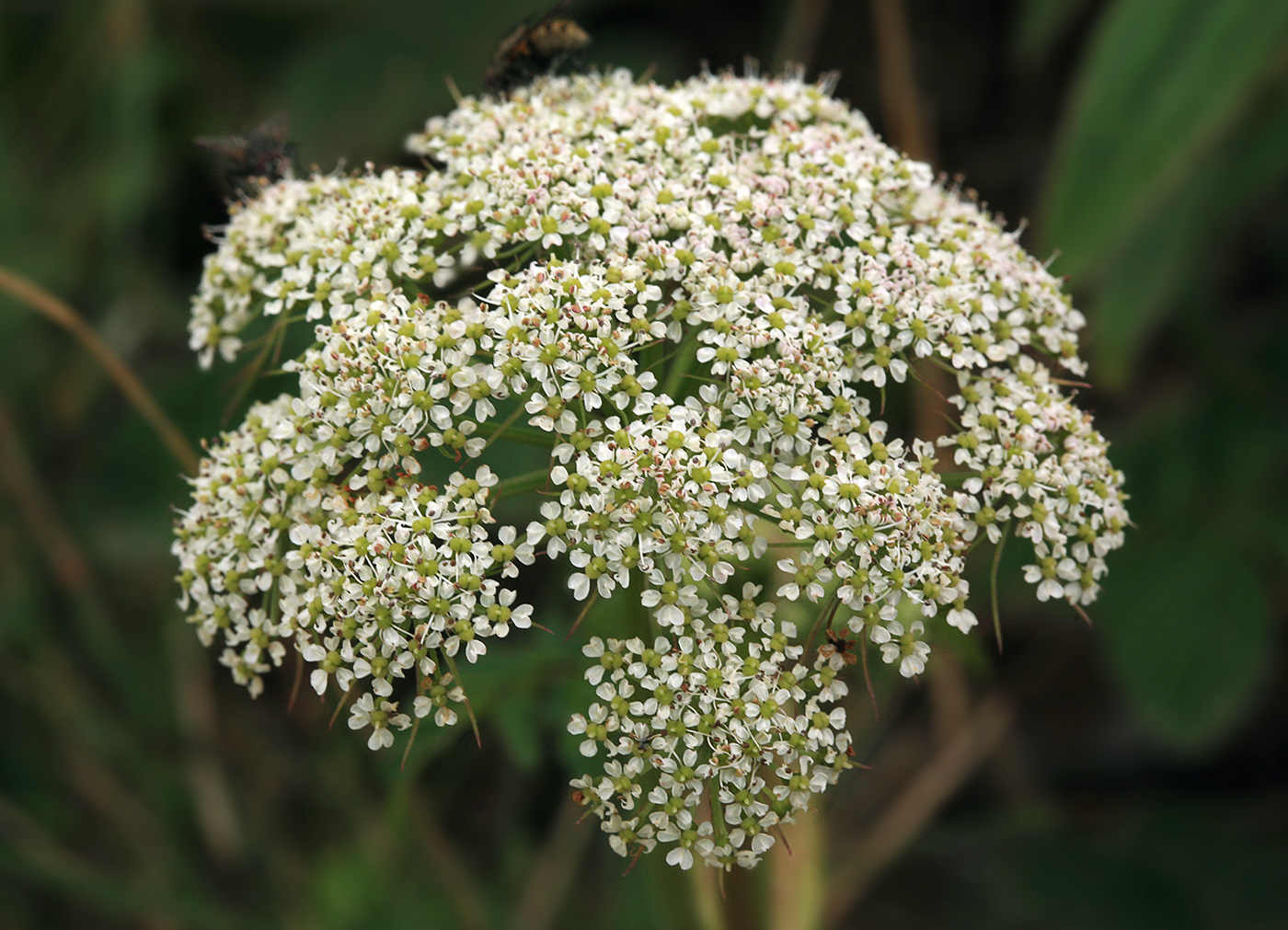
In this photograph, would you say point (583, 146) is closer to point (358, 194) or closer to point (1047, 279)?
point (358, 194)

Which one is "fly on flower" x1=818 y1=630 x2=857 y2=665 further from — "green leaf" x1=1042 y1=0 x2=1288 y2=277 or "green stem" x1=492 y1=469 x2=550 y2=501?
"green leaf" x1=1042 y1=0 x2=1288 y2=277

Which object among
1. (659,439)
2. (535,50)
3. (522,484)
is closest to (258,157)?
(535,50)

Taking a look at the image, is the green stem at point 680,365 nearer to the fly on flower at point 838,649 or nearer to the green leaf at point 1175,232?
the fly on flower at point 838,649

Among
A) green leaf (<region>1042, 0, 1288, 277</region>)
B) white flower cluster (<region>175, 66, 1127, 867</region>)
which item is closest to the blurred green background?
green leaf (<region>1042, 0, 1288, 277</region>)

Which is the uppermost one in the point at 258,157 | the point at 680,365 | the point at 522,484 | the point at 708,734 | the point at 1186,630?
the point at 258,157

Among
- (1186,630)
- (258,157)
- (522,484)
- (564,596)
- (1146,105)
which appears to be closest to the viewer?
(522,484)

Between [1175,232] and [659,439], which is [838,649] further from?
[1175,232]
